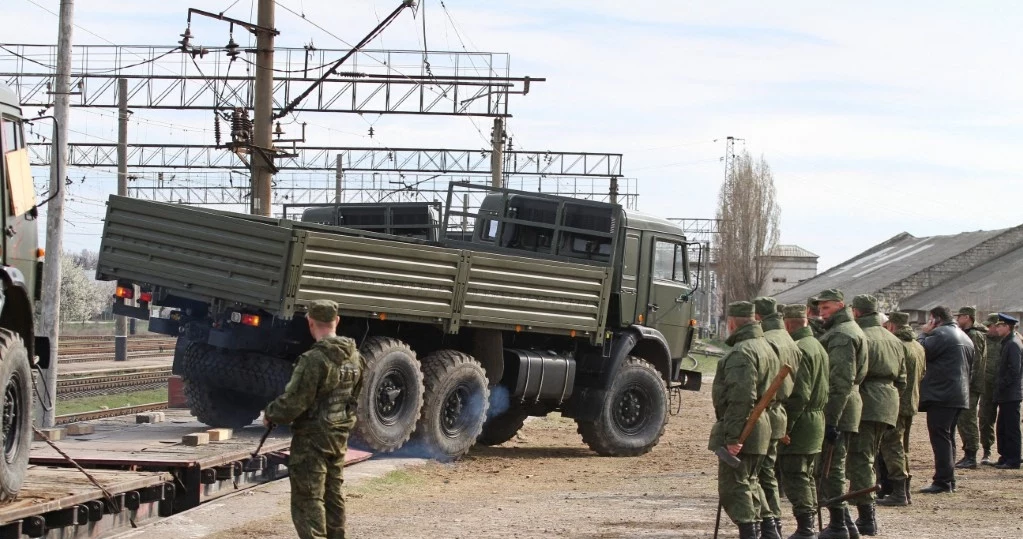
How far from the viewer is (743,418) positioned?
9.05 meters

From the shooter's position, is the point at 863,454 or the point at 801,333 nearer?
the point at 801,333

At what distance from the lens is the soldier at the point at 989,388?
52.7 feet

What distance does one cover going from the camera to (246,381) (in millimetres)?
14391

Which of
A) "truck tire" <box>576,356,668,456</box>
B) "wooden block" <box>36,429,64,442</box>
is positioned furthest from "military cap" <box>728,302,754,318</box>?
"truck tire" <box>576,356,668,456</box>

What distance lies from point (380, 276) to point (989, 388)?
7.27 m

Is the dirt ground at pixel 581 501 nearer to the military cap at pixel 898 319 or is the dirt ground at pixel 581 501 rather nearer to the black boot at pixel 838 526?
the black boot at pixel 838 526

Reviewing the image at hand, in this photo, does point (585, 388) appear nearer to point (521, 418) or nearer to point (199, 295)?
point (521, 418)

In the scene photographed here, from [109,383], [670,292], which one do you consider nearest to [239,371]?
[670,292]

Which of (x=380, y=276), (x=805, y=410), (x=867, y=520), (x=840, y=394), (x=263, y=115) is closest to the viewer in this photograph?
(x=805, y=410)

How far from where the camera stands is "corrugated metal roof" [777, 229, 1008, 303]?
203ft

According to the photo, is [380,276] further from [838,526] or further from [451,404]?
[838,526]

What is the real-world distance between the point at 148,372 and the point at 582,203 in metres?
22.1

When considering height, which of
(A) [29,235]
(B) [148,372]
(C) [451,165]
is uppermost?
(C) [451,165]

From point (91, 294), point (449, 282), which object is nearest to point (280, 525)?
point (449, 282)
